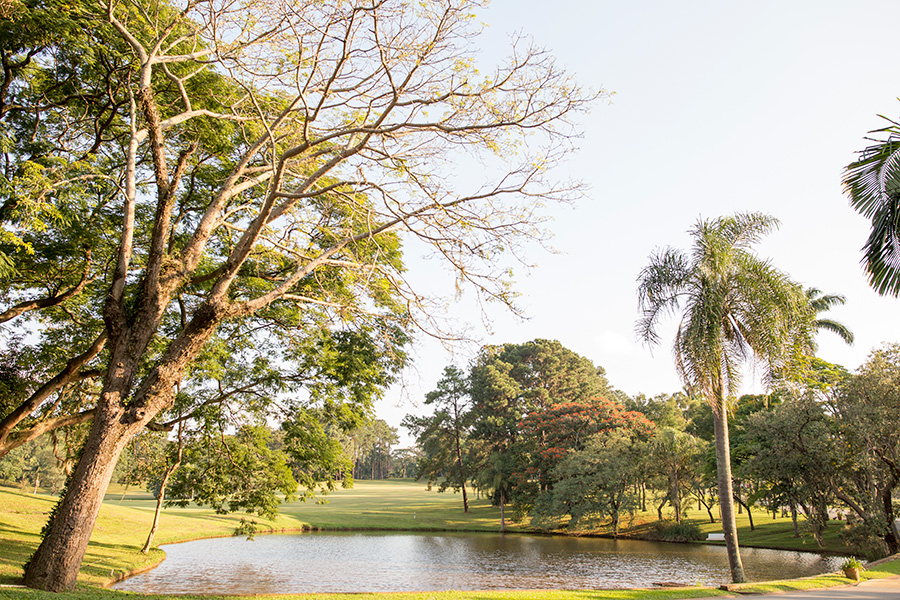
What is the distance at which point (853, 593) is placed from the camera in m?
10.9

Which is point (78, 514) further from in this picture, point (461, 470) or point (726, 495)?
point (461, 470)

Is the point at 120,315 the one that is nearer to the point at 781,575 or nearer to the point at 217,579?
the point at 217,579

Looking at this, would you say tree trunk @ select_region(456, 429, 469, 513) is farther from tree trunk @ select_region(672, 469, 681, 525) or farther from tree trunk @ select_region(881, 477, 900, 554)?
tree trunk @ select_region(881, 477, 900, 554)

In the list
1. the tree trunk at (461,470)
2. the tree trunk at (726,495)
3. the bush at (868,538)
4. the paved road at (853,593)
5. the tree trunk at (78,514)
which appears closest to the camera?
the tree trunk at (78,514)

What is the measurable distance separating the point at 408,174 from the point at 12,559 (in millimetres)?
14844

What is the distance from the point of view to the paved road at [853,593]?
1034 centimetres

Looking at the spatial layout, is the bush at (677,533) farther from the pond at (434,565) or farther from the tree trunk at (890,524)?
the tree trunk at (890,524)

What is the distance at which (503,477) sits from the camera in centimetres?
4375

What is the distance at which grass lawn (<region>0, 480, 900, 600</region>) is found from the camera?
1079cm

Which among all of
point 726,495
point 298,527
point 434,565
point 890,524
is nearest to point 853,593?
point 726,495

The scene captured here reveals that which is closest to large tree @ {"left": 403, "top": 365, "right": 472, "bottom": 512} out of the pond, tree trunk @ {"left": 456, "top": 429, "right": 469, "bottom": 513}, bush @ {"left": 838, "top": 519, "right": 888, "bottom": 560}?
tree trunk @ {"left": 456, "top": 429, "right": 469, "bottom": 513}

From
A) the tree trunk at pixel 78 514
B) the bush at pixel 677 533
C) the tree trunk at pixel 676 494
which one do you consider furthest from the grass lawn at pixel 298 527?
the tree trunk at pixel 676 494

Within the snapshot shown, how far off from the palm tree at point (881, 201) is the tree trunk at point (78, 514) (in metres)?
11.6

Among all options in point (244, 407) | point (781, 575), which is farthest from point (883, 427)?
point (244, 407)
